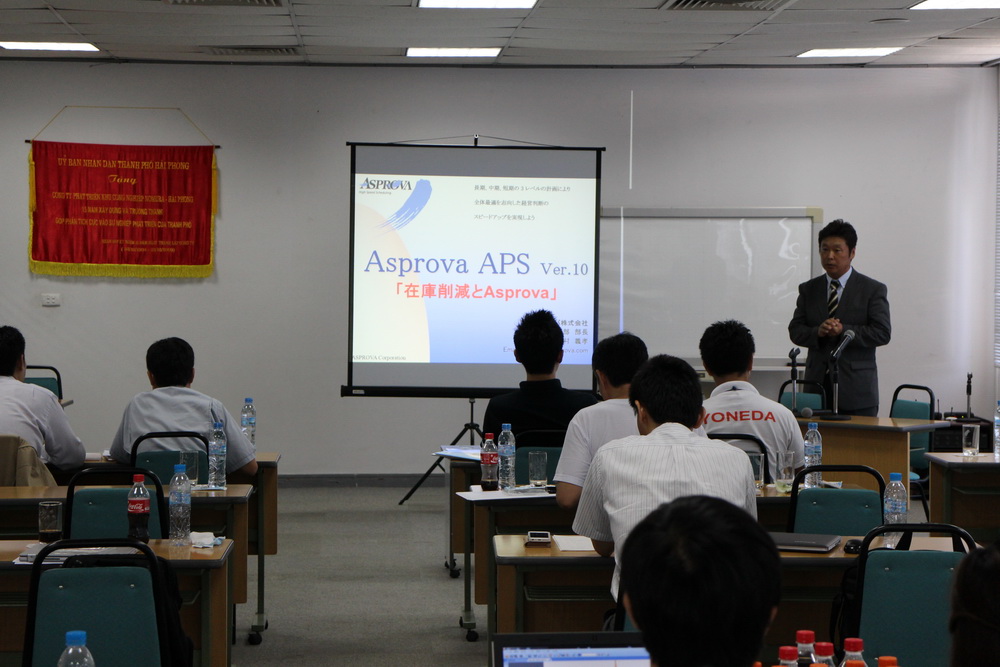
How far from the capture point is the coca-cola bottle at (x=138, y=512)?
3281mm

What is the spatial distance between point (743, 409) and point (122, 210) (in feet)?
17.6

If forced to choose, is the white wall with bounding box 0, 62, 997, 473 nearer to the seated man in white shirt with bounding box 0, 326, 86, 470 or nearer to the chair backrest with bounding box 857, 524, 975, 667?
the seated man in white shirt with bounding box 0, 326, 86, 470

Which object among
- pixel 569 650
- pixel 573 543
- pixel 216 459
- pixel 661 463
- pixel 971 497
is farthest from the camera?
pixel 971 497

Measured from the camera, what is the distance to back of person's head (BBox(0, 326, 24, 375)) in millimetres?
4598

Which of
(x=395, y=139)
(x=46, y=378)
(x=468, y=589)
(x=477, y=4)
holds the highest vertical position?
(x=477, y=4)

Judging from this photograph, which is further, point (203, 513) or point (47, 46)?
point (47, 46)

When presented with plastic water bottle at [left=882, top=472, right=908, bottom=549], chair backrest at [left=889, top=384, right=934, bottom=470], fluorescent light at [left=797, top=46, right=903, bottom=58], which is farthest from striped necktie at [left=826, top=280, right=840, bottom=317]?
plastic water bottle at [left=882, top=472, right=908, bottom=549]

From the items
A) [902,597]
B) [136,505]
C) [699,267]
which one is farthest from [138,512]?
[699,267]

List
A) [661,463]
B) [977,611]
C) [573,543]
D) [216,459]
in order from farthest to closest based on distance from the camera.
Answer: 1. [216,459]
2. [573,543]
3. [661,463]
4. [977,611]

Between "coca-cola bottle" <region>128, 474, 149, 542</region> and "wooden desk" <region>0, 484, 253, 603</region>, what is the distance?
40cm

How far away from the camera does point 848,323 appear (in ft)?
20.5

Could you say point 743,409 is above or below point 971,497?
above

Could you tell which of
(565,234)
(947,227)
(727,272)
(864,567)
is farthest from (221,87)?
(864,567)

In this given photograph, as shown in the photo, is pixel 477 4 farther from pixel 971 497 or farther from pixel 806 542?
pixel 806 542
